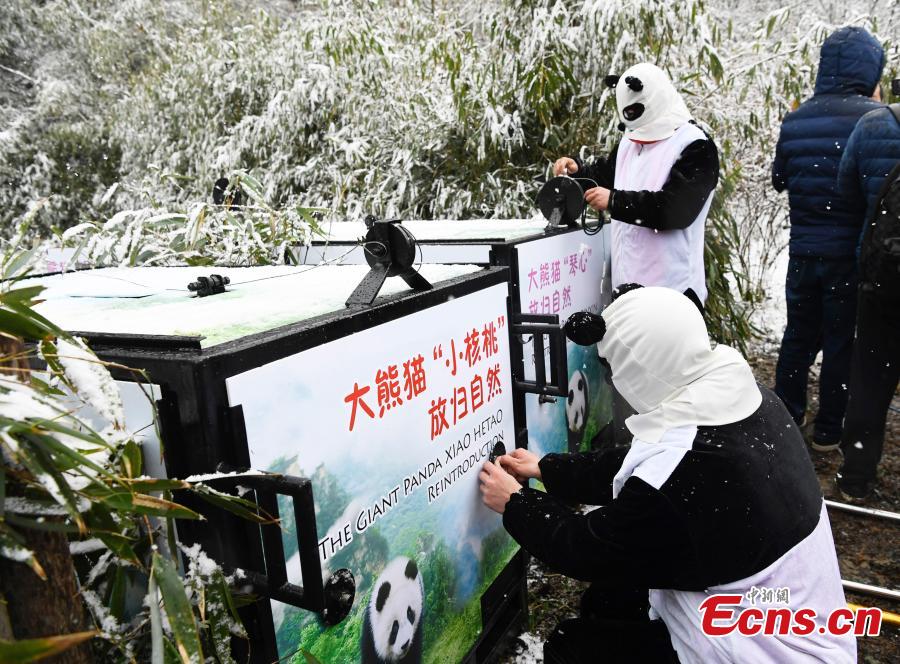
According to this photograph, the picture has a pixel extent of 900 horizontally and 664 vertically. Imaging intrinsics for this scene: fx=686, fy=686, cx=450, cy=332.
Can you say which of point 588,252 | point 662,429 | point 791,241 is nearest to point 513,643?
point 662,429

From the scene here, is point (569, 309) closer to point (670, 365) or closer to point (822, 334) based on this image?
point (670, 365)

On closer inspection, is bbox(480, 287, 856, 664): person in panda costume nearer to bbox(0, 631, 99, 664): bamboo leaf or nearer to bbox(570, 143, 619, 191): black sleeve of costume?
bbox(0, 631, 99, 664): bamboo leaf

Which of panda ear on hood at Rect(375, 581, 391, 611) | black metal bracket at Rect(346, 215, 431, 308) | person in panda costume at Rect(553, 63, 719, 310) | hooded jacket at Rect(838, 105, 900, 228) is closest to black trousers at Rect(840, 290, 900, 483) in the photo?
hooded jacket at Rect(838, 105, 900, 228)

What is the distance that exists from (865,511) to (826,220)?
1.45m

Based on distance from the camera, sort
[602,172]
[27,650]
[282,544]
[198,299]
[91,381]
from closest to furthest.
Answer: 1. [27,650]
2. [91,381]
3. [282,544]
4. [198,299]
5. [602,172]

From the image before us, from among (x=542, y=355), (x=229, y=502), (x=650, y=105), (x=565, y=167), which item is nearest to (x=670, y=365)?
(x=542, y=355)

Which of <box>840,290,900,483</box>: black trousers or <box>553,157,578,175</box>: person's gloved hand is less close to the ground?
<box>553,157,578,175</box>: person's gloved hand

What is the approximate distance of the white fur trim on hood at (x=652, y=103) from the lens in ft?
9.67

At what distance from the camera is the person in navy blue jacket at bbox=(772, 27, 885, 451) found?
3.40 metres

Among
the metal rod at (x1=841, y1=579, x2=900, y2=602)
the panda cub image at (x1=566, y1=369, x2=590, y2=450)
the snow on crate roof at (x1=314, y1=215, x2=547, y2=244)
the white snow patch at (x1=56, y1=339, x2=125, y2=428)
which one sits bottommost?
the metal rod at (x1=841, y1=579, x2=900, y2=602)

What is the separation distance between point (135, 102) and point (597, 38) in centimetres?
610

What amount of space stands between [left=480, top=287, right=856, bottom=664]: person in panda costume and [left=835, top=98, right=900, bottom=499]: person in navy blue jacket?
1859 mm

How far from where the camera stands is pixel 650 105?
295cm

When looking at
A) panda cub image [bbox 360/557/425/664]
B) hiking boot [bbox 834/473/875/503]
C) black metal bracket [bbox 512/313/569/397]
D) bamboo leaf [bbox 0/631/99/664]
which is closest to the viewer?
bamboo leaf [bbox 0/631/99/664]
